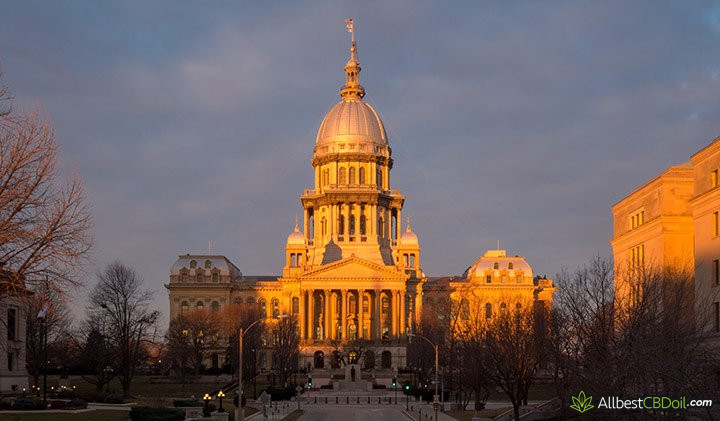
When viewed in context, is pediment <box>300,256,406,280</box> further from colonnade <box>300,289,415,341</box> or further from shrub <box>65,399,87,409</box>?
shrub <box>65,399,87,409</box>

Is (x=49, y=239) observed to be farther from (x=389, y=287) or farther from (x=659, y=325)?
(x=389, y=287)

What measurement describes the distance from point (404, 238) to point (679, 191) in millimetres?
120649

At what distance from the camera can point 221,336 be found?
163 m

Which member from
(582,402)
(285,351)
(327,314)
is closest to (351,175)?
(327,314)

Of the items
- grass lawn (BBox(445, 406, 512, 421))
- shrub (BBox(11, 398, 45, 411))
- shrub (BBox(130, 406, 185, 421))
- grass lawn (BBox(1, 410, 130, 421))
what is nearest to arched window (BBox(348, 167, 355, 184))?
grass lawn (BBox(445, 406, 512, 421))

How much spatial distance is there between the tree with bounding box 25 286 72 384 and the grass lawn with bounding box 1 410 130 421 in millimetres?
5276

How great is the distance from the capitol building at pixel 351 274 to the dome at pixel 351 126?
223 millimetres

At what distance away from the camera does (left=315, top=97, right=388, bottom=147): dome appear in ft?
604

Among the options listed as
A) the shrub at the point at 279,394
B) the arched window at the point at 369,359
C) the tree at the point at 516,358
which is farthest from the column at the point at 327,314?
the tree at the point at 516,358

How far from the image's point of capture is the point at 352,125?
185125 mm

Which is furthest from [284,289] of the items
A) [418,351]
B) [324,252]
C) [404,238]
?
[418,351]

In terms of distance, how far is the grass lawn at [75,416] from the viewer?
4978 centimetres

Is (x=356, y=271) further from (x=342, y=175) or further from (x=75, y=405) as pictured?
(x=75, y=405)

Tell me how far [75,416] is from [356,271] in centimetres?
11463
